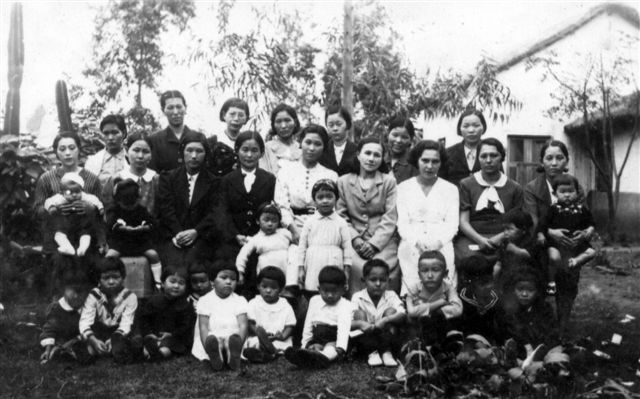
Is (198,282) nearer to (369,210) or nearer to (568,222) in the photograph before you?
(369,210)

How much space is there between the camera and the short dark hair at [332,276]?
16.4 feet

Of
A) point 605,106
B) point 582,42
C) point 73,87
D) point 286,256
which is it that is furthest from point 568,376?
point 73,87

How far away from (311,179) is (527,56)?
425 inches

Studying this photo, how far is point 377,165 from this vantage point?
5.39m

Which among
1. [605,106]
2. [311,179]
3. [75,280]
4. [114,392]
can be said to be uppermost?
[605,106]

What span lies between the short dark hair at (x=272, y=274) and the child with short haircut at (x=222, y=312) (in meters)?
0.19

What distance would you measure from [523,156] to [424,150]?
10525 mm

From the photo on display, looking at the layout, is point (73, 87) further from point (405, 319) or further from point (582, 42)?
point (405, 319)

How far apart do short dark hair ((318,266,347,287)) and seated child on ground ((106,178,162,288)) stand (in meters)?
1.35

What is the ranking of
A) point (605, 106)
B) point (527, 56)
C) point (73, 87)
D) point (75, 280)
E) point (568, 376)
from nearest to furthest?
point (568, 376), point (75, 280), point (605, 106), point (527, 56), point (73, 87)

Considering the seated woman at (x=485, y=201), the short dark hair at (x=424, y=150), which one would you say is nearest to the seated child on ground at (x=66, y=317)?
the short dark hair at (x=424, y=150)

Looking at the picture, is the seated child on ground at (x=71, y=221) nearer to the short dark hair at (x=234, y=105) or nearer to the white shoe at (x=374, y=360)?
the short dark hair at (x=234, y=105)

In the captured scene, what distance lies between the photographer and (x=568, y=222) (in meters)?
5.31

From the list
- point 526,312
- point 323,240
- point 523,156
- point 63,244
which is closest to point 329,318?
point 323,240
